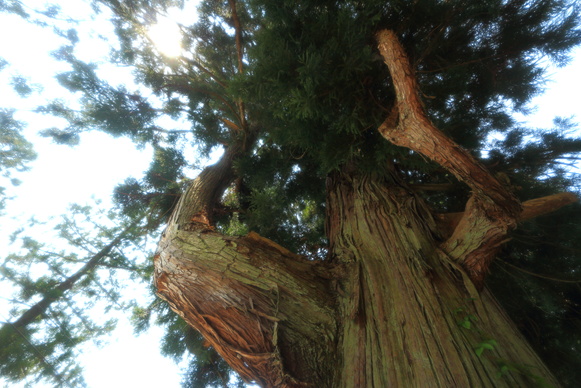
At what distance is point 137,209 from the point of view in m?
4.38

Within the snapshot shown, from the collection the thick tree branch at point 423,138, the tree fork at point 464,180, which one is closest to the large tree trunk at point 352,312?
the tree fork at point 464,180

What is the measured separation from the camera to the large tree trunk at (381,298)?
4.94 ft

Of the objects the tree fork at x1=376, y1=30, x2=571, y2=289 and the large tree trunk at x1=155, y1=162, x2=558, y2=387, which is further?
the tree fork at x1=376, y1=30, x2=571, y2=289

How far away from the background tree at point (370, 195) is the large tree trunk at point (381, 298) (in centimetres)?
1

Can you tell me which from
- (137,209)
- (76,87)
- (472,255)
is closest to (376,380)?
(472,255)

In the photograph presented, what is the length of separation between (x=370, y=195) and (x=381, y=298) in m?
1.19

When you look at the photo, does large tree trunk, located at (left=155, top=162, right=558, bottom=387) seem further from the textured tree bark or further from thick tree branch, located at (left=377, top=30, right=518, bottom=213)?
thick tree branch, located at (left=377, top=30, right=518, bottom=213)

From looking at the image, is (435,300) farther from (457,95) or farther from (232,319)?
(457,95)

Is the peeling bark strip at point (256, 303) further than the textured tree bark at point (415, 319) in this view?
Yes

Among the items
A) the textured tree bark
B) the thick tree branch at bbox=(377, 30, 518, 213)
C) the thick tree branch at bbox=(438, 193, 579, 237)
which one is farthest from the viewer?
the thick tree branch at bbox=(438, 193, 579, 237)

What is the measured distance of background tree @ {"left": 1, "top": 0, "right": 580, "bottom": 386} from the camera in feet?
5.52

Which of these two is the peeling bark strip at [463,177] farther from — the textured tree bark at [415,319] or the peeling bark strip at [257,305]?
the peeling bark strip at [257,305]

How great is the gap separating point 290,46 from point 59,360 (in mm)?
3753

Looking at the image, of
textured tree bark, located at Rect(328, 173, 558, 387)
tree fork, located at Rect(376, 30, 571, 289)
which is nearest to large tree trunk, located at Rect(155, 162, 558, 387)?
textured tree bark, located at Rect(328, 173, 558, 387)
